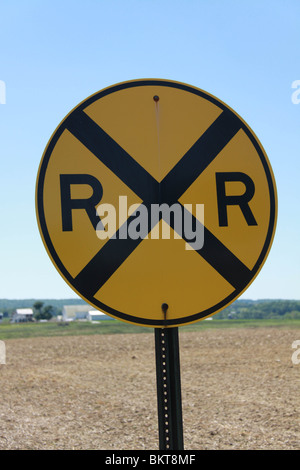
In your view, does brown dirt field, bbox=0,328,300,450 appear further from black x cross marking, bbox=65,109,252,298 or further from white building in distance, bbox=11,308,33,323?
white building in distance, bbox=11,308,33,323

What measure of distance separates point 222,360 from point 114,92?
724 cm

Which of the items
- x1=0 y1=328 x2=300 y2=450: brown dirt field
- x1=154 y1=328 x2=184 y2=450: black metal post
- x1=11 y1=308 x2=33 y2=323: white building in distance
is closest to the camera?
x1=154 y1=328 x2=184 y2=450: black metal post

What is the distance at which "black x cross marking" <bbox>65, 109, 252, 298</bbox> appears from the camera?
161 cm

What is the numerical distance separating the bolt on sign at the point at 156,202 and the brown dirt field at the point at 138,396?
3.53m

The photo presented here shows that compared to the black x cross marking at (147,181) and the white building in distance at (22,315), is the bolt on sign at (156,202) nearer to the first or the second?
the black x cross marking at (147,181)

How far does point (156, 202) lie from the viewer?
1627 millimetres

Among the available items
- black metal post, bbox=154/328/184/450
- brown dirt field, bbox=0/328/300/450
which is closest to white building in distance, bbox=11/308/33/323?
brown dirt field, bbox=0/328/300/450

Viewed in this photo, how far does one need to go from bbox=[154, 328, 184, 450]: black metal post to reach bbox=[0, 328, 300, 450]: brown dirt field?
3.39 m

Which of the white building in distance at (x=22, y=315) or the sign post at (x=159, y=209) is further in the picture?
the white building in distance at (x=22, y=315)

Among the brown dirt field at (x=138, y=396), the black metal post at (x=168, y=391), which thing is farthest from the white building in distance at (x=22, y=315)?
the black metal post at (x=168, y=391)

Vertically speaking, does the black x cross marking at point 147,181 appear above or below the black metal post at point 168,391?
above

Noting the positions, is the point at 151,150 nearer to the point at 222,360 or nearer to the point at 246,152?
the point at 246,152

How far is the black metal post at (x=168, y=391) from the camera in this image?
1.57 meters
